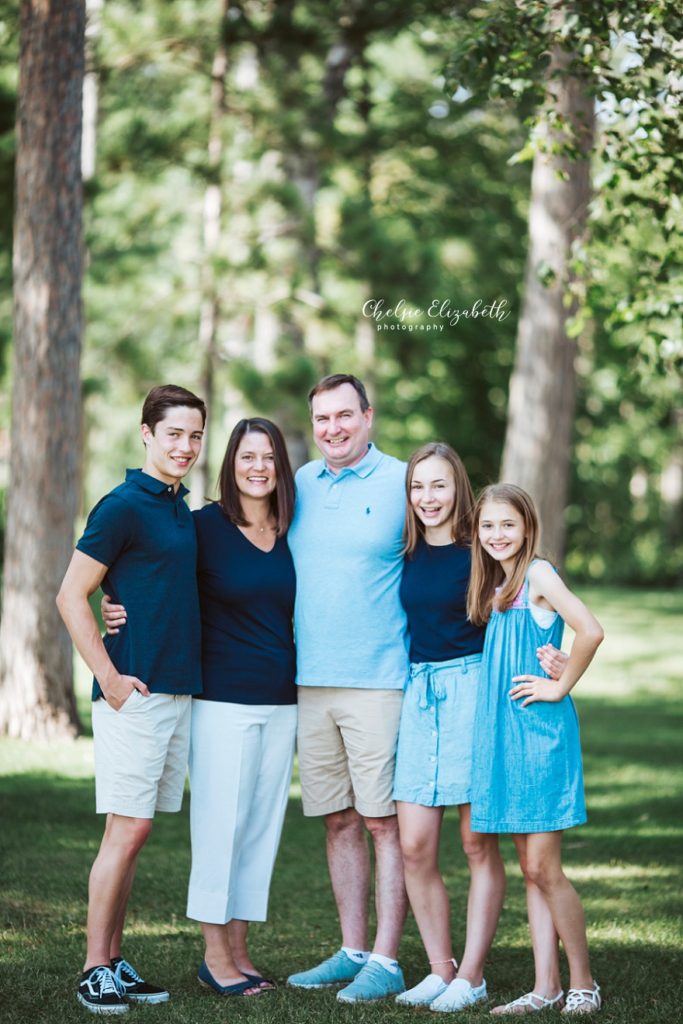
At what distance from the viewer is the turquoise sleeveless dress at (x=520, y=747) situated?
13.3ft

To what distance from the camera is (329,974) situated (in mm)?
4457

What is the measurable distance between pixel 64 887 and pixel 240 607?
199cm

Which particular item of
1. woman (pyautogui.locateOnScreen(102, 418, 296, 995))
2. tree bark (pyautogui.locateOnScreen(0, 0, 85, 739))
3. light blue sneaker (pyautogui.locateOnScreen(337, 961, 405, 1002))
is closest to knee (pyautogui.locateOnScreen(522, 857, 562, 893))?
light blue sneaker (pyautogui.locateOnScreen(337, 961, 405, 1002))

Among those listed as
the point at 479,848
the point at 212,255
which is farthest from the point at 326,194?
the point at 479,848

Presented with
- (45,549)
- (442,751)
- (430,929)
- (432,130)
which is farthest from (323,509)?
(432,130)

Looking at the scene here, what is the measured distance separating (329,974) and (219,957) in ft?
1.38

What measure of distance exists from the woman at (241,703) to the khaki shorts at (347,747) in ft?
0.33

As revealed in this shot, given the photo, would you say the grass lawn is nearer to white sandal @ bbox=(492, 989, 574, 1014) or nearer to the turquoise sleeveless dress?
white sandal @ bbox=(492, 989, 574, 1014)

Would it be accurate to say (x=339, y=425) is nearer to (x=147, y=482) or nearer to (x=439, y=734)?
(x=147, y=482)

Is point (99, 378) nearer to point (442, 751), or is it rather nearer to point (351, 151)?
point (351, 151)

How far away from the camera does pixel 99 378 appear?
560 inches

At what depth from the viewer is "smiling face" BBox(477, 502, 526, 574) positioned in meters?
4.20

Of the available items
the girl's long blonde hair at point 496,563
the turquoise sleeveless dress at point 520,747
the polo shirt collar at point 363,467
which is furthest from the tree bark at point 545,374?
the turquoise sleeveless dress at point 520,747

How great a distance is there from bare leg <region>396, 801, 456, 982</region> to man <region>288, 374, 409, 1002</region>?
0.14 metres
